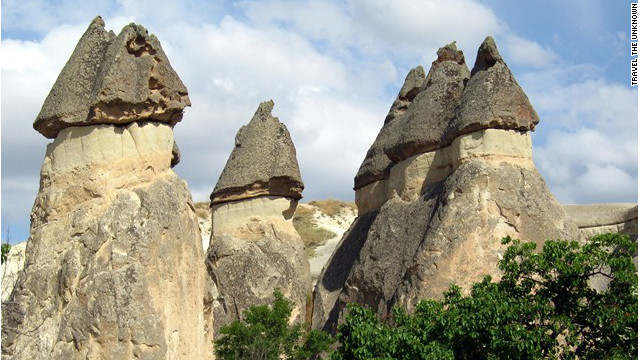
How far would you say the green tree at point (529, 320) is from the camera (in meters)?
10.1

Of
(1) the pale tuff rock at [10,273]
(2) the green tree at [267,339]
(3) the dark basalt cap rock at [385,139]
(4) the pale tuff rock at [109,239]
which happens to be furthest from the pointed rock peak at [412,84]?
(4) the pale tuff rock at [109,239]

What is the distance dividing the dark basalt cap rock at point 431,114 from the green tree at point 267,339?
330cm

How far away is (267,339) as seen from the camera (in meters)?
15.2

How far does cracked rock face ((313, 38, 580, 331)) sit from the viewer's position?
14.0m

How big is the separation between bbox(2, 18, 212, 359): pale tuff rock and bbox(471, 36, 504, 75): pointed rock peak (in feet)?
17.2

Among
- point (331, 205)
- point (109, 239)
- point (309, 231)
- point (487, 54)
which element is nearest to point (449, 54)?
point (487, 54)

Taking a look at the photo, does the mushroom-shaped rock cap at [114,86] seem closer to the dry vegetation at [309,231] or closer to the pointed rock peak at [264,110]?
the pointed rock peak at [264,110]

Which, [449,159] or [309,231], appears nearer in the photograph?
[449,159]

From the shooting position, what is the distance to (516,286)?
36.4 ft

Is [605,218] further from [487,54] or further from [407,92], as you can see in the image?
[487,54]

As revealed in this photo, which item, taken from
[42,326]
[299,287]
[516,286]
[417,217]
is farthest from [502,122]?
[42,326]

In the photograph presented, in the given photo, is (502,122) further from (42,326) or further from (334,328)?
(42,326)

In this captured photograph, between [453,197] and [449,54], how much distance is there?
16.1 ft

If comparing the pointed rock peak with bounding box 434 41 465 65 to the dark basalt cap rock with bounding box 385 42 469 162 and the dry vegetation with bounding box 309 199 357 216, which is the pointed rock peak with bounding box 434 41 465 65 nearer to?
the dark basalt cap rock with bounding box 385 42 469 162
